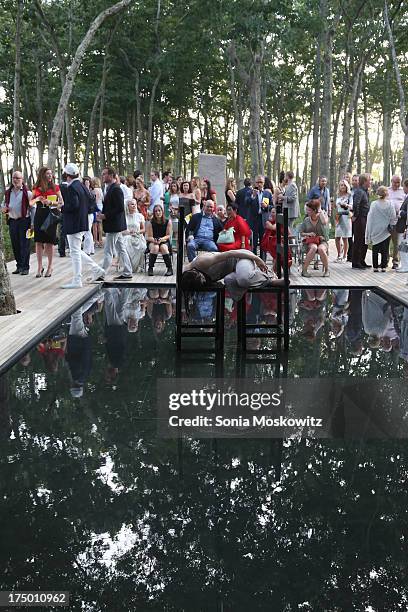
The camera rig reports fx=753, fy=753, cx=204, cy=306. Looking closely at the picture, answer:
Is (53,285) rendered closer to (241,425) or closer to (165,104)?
(241,425)

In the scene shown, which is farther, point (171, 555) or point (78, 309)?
point (78, 309)

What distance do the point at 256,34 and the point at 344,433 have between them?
1933cm

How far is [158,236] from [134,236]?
512mm

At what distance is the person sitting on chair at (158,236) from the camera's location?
51.4 feet

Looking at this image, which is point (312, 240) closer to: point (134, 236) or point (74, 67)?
point (134, 236)

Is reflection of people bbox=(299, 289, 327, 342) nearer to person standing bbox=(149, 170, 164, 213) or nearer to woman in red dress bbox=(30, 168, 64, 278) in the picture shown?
woman in red dress bbox=(30, 168, 64, 278)

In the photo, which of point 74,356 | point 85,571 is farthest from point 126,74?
point 85,571

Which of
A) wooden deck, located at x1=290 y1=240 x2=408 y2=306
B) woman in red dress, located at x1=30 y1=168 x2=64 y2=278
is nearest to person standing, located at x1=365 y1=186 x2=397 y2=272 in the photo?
wooden deck, located at x1=290 y1=240 x2=408 y2=306

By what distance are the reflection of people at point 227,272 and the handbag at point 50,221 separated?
5.61 m

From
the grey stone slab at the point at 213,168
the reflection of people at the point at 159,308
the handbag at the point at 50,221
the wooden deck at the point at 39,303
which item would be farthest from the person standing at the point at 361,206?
the grey stone slab at the point at 213,168

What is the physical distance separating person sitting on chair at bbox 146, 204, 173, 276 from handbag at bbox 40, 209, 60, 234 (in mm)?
2547

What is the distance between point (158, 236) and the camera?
51.8ft

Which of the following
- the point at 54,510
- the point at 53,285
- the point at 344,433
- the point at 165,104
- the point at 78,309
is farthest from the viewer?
the point at 165,104

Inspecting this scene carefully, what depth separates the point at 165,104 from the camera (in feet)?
132
